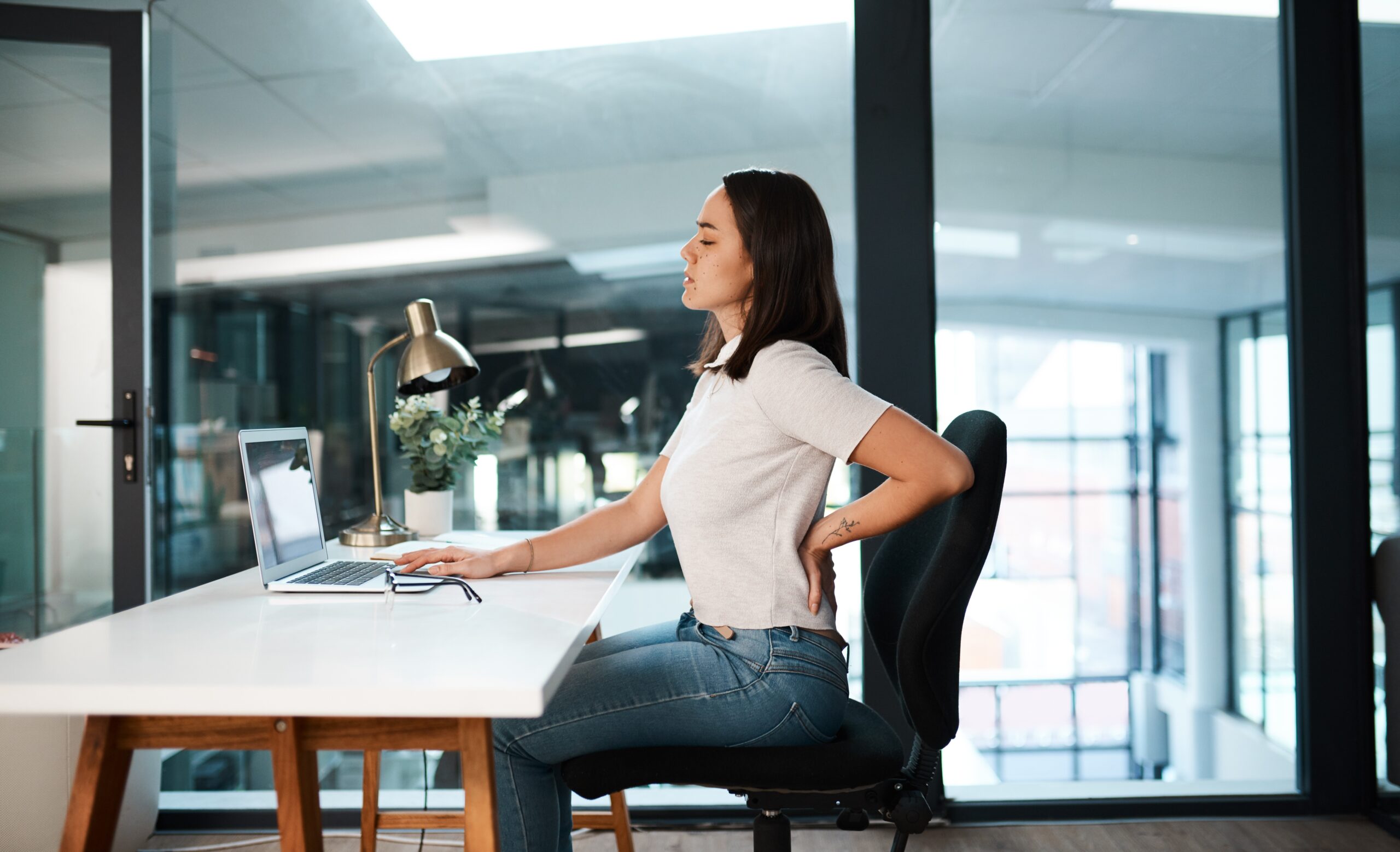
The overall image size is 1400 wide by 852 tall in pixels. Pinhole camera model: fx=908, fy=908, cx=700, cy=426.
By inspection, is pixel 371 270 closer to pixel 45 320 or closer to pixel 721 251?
pixel 45 320

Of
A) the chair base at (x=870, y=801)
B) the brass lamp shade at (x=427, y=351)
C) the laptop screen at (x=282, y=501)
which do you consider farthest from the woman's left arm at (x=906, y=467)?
the brass lamp shade at (x=427, y=351)

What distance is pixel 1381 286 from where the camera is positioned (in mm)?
2205

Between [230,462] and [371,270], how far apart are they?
0.66 metres

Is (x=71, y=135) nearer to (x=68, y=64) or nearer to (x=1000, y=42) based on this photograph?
(x=68, y=64)

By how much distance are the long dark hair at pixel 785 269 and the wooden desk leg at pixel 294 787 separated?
28.6 inches

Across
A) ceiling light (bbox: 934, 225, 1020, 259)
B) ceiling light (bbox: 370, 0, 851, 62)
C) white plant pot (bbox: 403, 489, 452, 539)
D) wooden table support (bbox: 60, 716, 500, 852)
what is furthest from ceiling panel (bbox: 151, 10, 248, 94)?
wooden table support (bbox: 60, 716, 500, 852)

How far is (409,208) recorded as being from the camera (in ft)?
7.94

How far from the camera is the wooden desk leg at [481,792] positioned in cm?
98

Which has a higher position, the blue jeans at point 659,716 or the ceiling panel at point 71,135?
the ceiling panel at point 71,135

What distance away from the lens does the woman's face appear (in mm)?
1395

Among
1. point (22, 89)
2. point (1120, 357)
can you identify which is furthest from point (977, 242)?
point (22, 89)

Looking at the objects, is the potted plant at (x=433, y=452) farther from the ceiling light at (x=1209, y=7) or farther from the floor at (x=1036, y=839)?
the ceiling light at (x=1209, y=7)

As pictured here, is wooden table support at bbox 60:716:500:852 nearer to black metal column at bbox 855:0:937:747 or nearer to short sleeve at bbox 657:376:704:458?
short sleeve at bbox 657:376:704:458

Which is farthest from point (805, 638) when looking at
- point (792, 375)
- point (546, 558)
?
point (546, 558)
